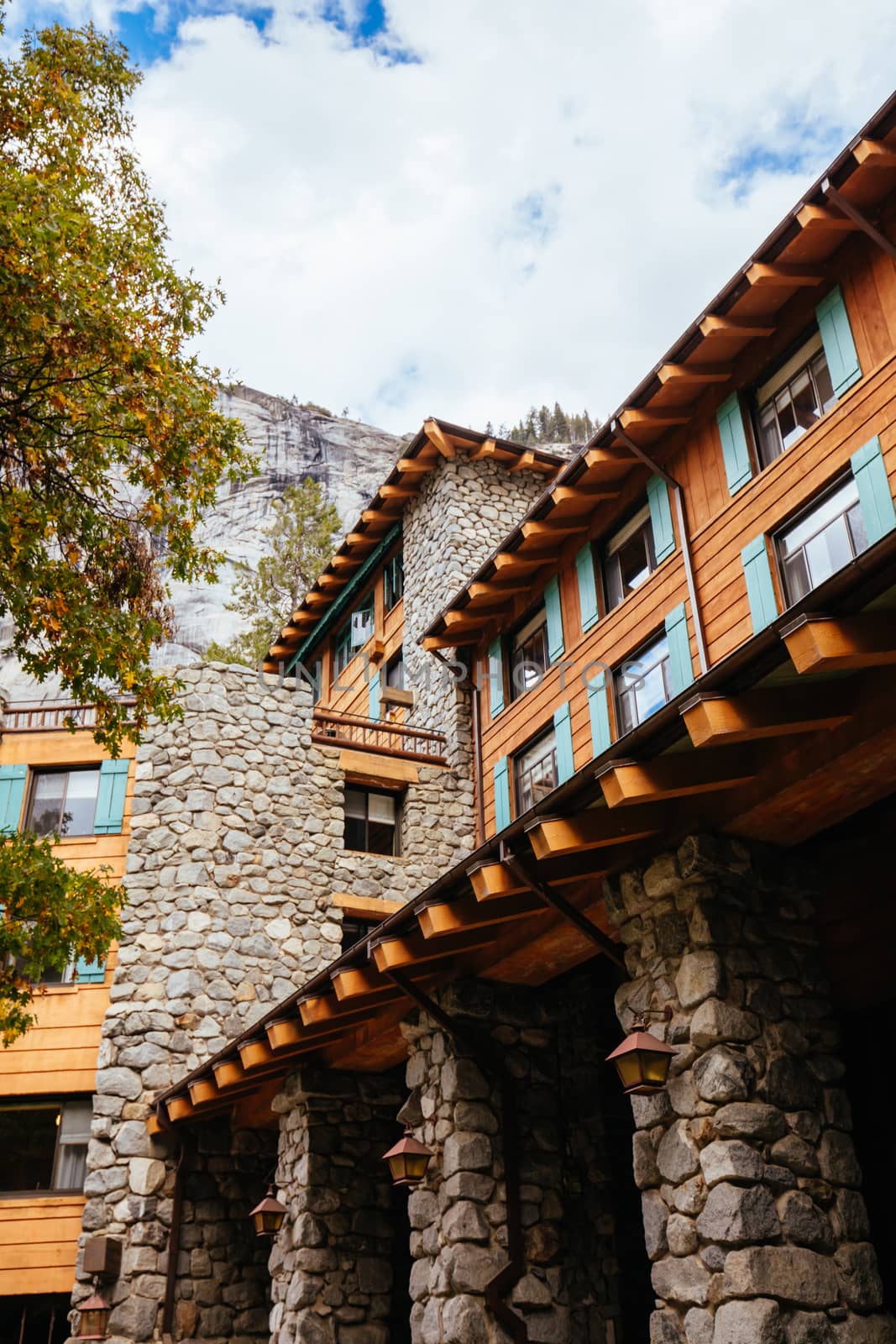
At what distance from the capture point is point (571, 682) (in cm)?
1344

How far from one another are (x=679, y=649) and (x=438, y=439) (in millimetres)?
8365

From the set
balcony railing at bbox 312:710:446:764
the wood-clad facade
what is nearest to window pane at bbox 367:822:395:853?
balcony railing at bbox 312:710:446:764

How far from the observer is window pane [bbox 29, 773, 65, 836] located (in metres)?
15.3

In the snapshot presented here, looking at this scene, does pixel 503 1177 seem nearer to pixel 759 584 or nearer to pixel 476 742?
pixel 759 584

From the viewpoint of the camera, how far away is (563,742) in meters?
13.4

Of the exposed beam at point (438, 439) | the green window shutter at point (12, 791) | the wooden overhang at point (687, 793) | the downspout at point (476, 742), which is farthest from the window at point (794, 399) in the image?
the green window shutter at point (12, 791)

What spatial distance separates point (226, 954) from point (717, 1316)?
10146 millimetres

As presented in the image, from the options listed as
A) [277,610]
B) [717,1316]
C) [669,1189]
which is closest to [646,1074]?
[669,1189]

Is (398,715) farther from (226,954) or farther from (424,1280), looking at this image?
(424,1280)

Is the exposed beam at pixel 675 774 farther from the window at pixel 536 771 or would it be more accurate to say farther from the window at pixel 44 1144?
the window at pixel 44 1144

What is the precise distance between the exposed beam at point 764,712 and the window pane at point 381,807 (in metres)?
12.3

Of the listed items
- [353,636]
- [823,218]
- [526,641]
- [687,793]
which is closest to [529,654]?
[526,641]

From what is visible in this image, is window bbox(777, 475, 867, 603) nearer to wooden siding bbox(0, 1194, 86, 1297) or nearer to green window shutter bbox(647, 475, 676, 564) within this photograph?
green window shutter bbox(647, 475, 676, 564)

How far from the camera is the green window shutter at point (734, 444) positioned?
1095 centimetres
